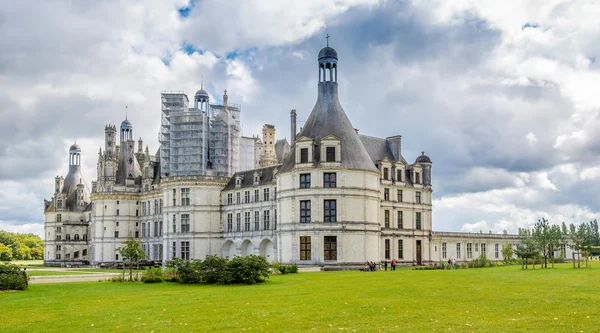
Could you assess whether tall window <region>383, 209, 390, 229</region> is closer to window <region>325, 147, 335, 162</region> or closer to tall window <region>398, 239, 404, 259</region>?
tall window <region>398, 239, 404, 259</region>

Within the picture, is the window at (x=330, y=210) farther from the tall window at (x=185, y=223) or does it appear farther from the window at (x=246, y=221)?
the tall window at (x=185, y=223)

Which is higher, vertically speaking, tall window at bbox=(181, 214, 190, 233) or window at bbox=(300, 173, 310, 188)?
window at bbox=(300, 173, 310, 188)

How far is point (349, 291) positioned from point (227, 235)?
47.3 metres

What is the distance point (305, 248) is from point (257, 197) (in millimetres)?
13460

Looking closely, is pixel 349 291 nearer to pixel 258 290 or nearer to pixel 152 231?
pixel 258 290

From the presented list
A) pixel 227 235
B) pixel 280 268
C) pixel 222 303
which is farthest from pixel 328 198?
pixel 222 303

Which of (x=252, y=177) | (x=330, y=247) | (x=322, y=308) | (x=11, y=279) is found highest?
(x=252, y=177)

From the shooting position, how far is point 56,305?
2466 cm

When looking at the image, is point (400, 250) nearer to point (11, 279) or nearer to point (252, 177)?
point (252, 177)

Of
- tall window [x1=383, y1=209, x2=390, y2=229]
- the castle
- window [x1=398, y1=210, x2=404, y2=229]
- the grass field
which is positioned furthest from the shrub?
window [x1=398, y1=210, x2=404, y2=229]

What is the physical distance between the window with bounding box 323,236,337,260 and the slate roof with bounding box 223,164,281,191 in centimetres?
1176

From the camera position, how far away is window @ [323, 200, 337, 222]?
58028 mm

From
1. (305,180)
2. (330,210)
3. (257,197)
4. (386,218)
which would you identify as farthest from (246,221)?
(330,210)

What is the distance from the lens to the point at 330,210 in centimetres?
5812
